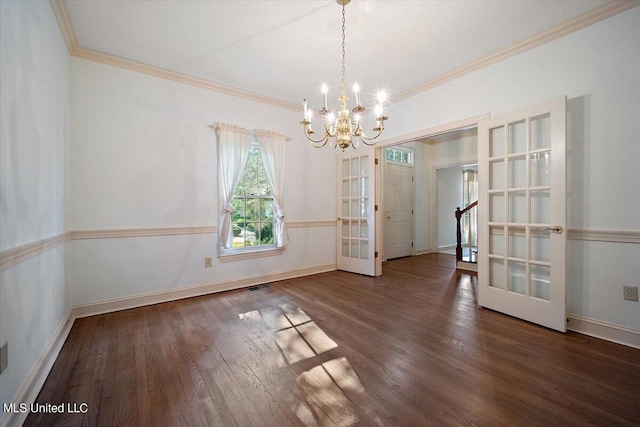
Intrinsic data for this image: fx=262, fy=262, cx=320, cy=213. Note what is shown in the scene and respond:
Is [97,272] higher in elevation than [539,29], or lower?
lower

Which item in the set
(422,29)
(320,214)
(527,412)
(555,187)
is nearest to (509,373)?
(527,412)

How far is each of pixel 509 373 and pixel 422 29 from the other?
9.53 feet

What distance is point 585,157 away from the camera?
2.34 m

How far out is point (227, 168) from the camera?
352 centimetres

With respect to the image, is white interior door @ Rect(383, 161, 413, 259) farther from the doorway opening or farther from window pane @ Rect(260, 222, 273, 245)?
window pane @ Rect(260, 222, 273, 245)

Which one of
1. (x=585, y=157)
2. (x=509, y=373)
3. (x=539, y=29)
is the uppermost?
(x=539, y=29)

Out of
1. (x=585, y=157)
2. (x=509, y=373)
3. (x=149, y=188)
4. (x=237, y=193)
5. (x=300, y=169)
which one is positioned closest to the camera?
(x=509, y=373)

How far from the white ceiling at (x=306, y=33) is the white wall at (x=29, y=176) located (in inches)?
21.1

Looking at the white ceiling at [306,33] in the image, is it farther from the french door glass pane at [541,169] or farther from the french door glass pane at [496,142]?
the french door glass pane at [541,169]

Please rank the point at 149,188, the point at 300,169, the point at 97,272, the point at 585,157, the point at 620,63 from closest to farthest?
the point at 620,63
the point at 585,157
the point at 97,272
the point at 149,188
the point at 300,169

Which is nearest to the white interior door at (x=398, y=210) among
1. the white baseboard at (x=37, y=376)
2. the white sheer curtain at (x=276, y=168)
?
the white sheer curtain at (x=276, y=168)

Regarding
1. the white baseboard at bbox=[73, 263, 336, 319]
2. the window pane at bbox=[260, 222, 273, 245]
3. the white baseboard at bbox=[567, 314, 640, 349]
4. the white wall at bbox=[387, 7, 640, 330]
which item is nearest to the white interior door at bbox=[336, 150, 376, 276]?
the white baseboard at bbox=[73, 263, 336, 319]

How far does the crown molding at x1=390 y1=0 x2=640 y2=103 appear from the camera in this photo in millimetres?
2170

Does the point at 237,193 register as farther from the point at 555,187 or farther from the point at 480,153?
the point at 555,187
